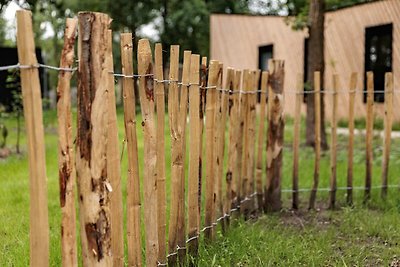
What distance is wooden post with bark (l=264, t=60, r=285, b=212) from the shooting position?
5004mm

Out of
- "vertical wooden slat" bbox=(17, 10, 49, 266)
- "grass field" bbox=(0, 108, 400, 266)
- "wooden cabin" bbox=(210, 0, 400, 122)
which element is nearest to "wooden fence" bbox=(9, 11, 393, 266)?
"vertical wooden slat" bbox=(17, 10, 49, 266)

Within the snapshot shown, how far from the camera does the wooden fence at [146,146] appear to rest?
6.66 ft

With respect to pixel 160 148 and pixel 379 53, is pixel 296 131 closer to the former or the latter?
pixel 160 148

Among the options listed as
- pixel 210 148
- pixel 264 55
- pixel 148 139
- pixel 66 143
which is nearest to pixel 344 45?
pixel 264 55

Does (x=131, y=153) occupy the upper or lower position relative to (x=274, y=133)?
upper

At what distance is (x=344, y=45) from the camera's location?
1415cm

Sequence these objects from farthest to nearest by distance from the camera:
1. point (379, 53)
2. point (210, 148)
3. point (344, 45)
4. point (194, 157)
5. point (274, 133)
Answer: point (344, 45)
point (379, 53)
point (274, 133)
point (210, 148)
point (194, 157)

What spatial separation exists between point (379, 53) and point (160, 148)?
1152cm

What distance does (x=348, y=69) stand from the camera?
13938 mm

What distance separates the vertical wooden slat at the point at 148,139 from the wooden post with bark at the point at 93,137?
66 cm

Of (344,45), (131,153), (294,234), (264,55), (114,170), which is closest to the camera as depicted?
(114,170)

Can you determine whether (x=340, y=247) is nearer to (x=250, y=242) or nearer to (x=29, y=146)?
(x=250, y=242)

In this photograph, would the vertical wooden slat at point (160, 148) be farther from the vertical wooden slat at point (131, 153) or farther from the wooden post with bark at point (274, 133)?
the wooden post with bark at point (274, 133)

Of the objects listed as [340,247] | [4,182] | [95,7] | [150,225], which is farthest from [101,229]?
[95,7]
